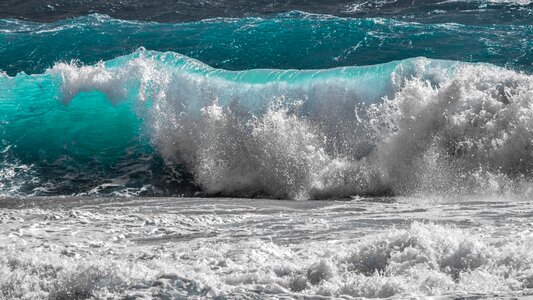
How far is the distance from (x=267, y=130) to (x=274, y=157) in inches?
15.7

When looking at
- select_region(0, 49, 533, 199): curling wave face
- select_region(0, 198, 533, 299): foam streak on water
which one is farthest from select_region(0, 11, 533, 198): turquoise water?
select_region(0, 198, 533, 299): foam streak on water

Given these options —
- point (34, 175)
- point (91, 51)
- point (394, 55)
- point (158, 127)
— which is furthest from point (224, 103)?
point (91, 51)

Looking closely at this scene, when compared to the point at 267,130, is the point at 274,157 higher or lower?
lower

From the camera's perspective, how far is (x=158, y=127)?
1046 cm

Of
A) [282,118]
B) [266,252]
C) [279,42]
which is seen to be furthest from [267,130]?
[279,42]

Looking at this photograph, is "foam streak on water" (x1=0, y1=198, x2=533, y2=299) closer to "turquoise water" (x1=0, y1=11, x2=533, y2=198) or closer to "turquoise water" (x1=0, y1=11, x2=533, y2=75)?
"turquoise water" (x1=0, y1=11, x2=533, y2=198)

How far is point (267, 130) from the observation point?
30.5ft

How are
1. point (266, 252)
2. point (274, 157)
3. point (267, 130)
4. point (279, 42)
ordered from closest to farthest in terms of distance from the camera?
point (266, 252) → point (274, 157) → point (267, 130) → point (279, 42)

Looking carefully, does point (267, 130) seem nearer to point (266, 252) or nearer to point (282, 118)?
point (282, 118)

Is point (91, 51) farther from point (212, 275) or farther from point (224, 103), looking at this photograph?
point (212, 275)

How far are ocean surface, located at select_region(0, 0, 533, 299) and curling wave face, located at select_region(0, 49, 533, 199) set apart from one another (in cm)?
→ 2

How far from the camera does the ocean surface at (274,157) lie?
4809 millimetres

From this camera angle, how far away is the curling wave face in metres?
8.28

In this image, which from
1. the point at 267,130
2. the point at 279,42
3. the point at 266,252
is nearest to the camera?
the point at 266,252
